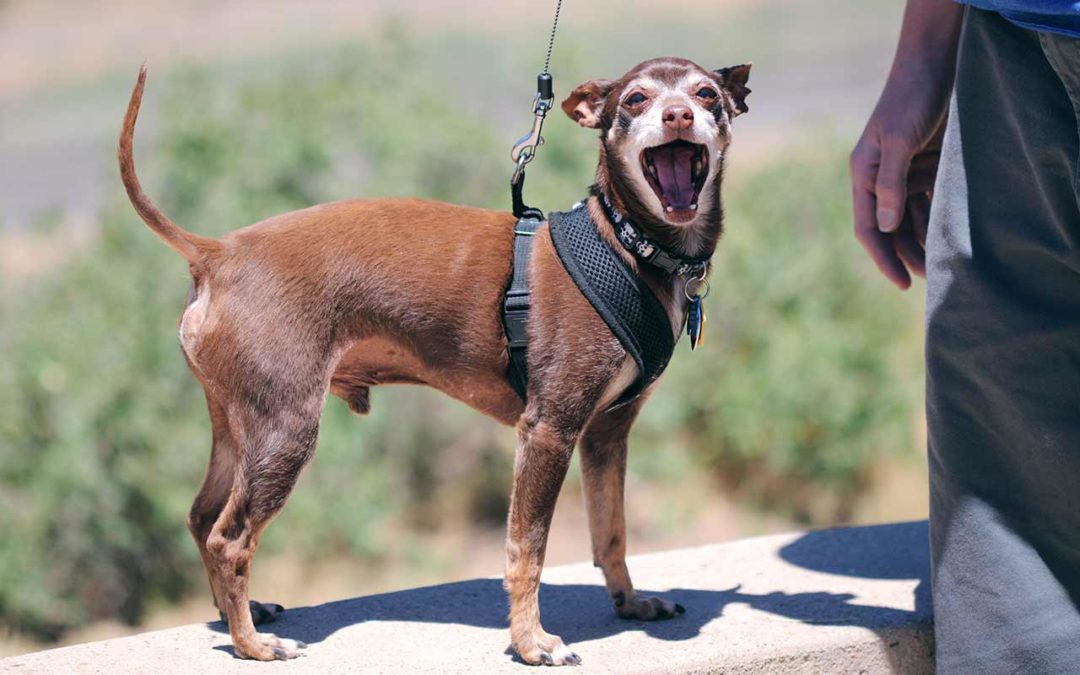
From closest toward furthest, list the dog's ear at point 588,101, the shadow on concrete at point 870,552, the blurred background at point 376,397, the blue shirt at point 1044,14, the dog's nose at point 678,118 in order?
the blue shirt at point 1044,14, the dog's nose at point 678,118, the dog's ear at point 588,101, the shadow on concrete at point 870,552, the blurred background at point 376,397

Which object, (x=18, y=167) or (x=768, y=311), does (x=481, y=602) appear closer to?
(x=768, y=311)

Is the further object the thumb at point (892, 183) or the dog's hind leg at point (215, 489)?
the thumb at point (892, 183)

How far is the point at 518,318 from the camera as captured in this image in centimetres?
347

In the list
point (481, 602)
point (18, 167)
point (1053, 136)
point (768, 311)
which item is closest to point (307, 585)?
point (481, 602)

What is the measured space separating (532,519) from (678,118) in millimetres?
1162

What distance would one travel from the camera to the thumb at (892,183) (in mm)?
3775

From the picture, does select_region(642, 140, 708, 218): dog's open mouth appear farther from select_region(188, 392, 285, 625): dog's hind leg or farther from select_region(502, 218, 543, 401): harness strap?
select_region(188, 392, 285, 625): dog's hind leg

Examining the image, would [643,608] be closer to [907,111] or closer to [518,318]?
[518,318]

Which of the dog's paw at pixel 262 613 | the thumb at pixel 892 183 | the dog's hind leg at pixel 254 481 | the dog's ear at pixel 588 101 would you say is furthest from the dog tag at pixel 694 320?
the dog's paw at pixel 262 613

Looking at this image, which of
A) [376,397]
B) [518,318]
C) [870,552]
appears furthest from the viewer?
[376,397]

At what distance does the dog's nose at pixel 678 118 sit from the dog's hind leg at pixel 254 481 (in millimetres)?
1204

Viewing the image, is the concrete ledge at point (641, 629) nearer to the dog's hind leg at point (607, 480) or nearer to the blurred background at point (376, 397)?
the dog's hind leg at point (607, 480)

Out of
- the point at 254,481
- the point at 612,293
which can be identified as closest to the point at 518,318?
the point at 612,293

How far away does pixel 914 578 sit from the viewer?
4.22 metres
